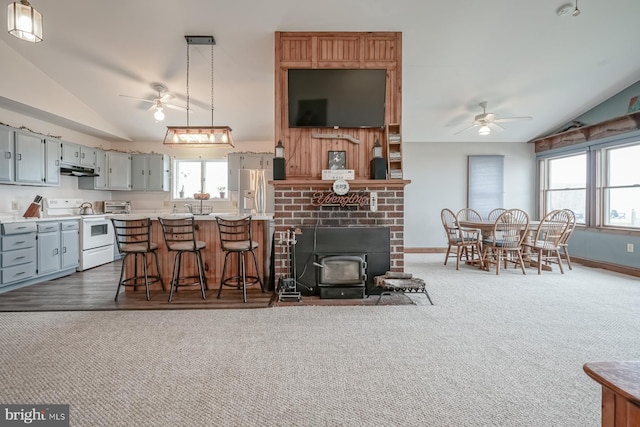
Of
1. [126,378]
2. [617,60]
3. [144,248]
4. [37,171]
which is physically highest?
[617,60]

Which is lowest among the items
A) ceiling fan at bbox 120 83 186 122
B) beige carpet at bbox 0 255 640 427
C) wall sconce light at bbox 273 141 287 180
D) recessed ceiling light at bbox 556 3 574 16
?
beige carpet at bbox 0 255 640 427

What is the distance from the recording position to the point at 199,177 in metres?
6.86

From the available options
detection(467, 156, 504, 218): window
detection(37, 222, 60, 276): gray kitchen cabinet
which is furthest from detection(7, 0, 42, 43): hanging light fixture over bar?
detection(467, 156, 504, 218): window

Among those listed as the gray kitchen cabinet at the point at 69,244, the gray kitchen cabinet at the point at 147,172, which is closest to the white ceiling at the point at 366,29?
the gray kitchen cabinet at the point at 147,172

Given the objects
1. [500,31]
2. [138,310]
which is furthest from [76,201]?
[500,31]

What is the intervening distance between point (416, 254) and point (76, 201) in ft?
22.7

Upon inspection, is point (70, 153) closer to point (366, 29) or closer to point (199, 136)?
point (199, 136)

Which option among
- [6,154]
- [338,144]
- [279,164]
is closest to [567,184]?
[338,144]

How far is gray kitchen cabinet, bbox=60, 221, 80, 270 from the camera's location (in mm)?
4547

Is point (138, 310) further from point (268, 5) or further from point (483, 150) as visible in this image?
point (483, 150)

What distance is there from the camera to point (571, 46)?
4039mm

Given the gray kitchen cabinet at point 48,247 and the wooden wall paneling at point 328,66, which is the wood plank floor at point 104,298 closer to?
the gray kitchen cabinet at point 48,247

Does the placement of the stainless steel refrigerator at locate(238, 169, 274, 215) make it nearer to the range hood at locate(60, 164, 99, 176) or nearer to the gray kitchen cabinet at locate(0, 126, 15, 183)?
the range hood at locate(60, 164, 99, 176)

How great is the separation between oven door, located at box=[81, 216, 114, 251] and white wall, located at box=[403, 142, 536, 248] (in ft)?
20.2
